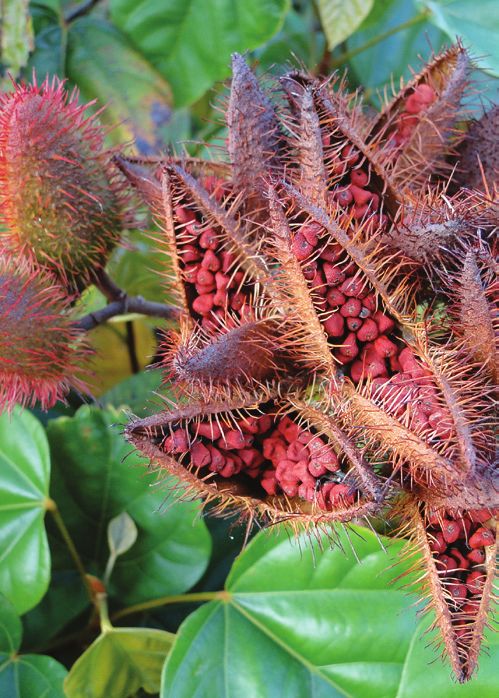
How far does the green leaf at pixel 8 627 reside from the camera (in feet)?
2.42

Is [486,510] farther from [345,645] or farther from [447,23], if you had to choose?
[447,23]

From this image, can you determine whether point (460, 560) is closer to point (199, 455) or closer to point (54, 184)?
point (199, 455)

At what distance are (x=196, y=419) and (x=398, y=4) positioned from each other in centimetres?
116

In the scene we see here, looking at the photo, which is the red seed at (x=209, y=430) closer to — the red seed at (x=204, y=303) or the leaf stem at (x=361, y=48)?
the red seed at (x=204, y=303)

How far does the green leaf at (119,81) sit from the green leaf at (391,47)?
16.2 inches

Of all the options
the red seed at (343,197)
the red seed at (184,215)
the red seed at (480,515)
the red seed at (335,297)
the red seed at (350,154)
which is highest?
the red seed at (184,215)

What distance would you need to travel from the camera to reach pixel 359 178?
543 mm

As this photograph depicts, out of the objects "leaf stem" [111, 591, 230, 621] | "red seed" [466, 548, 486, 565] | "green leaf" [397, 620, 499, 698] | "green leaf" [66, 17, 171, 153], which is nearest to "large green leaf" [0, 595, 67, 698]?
"leaf stem" [111, 591, 230, 621]

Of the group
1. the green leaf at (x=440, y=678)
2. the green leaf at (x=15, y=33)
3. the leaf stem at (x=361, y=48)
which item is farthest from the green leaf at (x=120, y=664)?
the leaf stem at (x=361, y=48)

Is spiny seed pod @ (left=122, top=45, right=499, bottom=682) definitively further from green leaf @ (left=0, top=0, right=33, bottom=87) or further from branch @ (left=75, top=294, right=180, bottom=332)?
green leaf @ (left=0, top=0, right=33, bottom=87)

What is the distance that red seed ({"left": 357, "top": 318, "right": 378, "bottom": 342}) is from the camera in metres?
0.51

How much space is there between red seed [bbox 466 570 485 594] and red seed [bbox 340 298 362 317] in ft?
0.70

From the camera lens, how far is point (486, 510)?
1.58ft

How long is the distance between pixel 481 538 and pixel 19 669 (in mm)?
540
